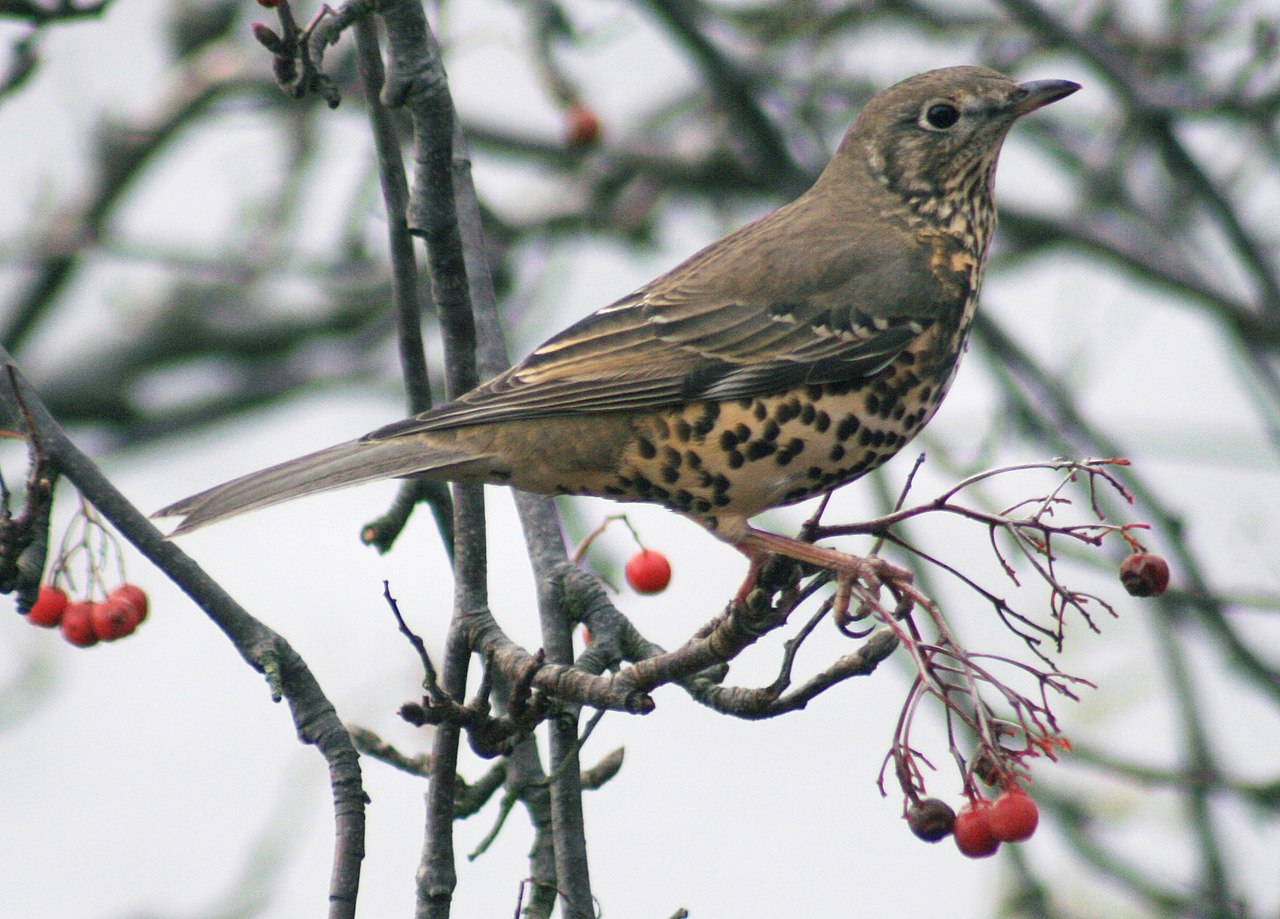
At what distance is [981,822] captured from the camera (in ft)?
8.63

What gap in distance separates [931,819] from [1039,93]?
2.49 m

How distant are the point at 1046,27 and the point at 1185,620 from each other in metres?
2.15

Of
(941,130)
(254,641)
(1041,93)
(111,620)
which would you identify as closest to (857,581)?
(254,641)

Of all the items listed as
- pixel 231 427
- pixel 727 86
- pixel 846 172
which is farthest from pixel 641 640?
pixel 231 427

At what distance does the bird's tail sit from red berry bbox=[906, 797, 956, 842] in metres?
1.43

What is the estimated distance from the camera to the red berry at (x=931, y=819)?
8.48 ft

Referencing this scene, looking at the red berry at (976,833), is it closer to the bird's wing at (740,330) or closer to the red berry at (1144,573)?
the red berry at (1144,573)

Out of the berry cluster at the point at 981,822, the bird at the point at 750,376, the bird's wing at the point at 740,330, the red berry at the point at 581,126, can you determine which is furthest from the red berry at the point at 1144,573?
the red berry at the point at 581,126

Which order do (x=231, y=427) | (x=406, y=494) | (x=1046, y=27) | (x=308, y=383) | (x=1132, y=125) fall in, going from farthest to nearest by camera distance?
(x=231, y=427) < (x=308, y=383) < (x=1132, y=125) < (x=1046, y=27) < (x=406, y=494)

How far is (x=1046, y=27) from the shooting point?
5.54 metres

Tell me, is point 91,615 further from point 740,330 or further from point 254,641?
point 740,330

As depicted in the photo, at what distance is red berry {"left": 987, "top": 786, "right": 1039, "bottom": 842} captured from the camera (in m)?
2.59

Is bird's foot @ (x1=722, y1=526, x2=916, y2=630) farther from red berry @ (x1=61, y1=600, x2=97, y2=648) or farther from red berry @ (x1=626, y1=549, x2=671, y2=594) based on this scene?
red berry @ (x1=61, y1=600, x2=97, y2=648)

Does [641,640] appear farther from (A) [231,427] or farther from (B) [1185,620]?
(A) [231,427]
